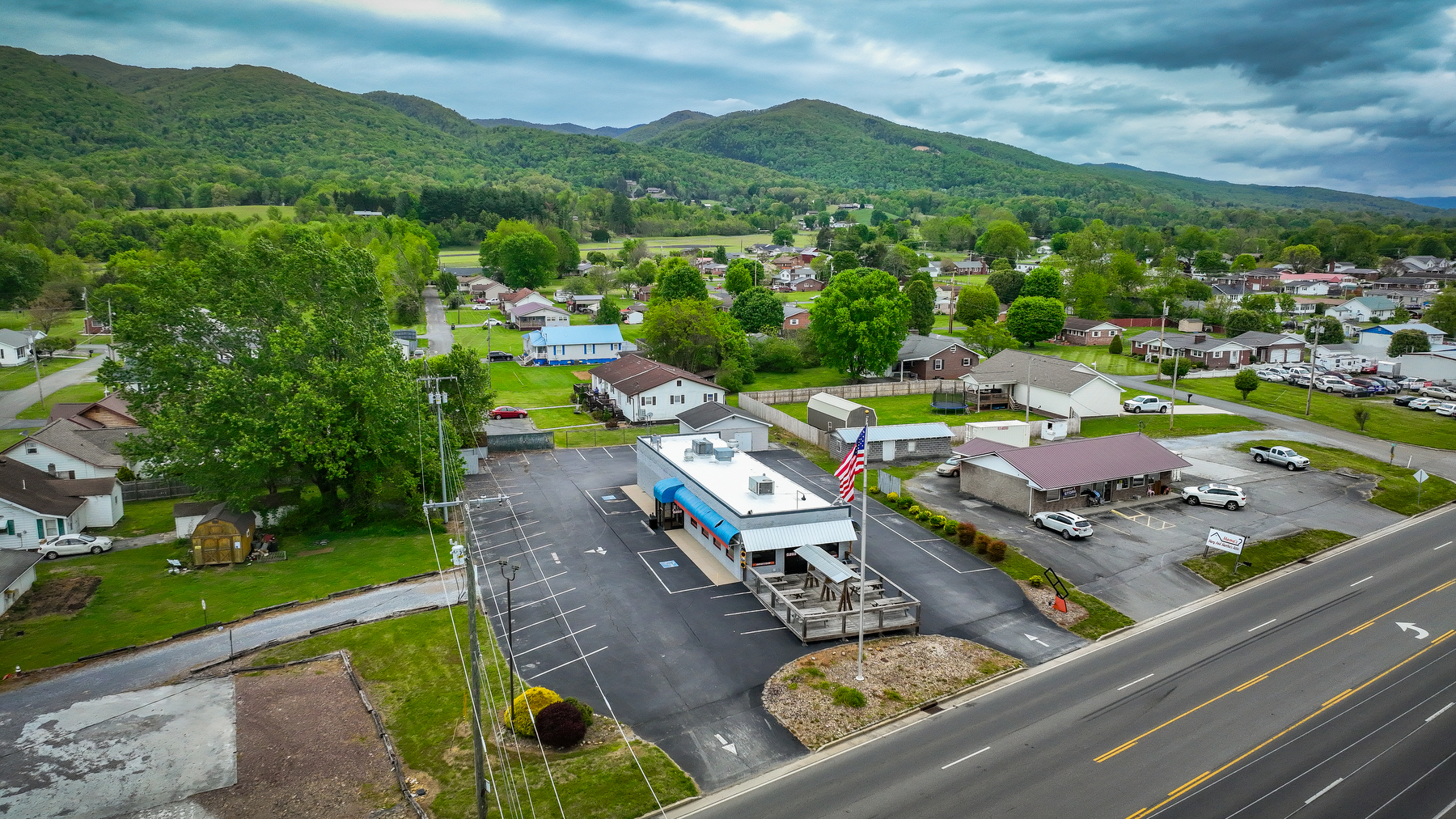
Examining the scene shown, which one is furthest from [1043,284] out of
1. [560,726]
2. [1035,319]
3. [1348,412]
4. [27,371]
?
[27,371]

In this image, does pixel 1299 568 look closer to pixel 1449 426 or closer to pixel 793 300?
pixel 1449 426

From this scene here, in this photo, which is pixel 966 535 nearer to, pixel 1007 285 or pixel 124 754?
pixel 124 754

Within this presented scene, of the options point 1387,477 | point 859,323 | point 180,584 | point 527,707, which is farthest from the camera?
point 859,323

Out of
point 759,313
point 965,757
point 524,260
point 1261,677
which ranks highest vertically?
point 524,260

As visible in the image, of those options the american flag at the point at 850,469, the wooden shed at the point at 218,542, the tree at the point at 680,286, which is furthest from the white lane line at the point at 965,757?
the tree at the point at 680,286

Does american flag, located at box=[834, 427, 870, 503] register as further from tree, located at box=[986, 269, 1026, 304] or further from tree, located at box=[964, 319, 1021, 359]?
tree, located at box=[986, 269, 1026, 304]
